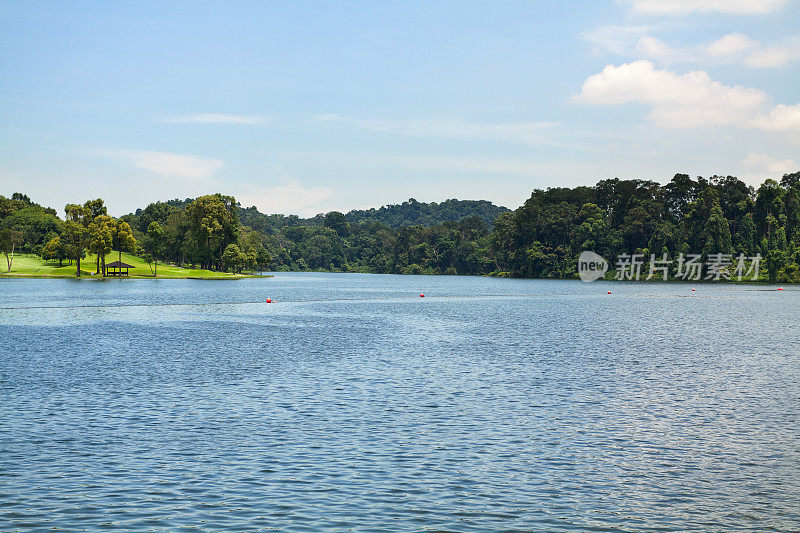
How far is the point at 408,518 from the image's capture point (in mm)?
19781

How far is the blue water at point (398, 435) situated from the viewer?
67.2 ft

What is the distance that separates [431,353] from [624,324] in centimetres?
4009

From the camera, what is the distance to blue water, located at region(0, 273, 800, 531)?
67.2ft

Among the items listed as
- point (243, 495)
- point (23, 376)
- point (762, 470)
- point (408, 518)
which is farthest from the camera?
point (23, 376)

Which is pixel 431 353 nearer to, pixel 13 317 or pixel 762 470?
pixel 762 470

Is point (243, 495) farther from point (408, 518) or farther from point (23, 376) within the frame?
point (23, 376)

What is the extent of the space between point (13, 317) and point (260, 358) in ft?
170

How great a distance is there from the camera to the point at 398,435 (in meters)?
29.4

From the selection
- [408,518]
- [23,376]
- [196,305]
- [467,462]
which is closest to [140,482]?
[408,518]

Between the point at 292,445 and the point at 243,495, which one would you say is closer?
the point at 243,495

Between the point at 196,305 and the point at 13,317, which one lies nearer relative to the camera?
the point at 13,317

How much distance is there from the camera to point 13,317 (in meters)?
90.2

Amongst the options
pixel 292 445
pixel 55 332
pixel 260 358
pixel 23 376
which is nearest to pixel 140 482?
pixel 292 445

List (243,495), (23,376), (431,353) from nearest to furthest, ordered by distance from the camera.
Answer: (243,495)
(23,376)
(431,353)
